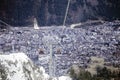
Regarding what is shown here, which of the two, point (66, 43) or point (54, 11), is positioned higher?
point (54, 11)

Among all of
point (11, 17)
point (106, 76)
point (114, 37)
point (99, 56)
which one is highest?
point (11, 17)

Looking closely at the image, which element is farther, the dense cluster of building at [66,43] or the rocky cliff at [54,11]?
the rocky cliff at [54,11]

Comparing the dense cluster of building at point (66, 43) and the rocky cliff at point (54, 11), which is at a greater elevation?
the rocky cliff at point (54, 11)

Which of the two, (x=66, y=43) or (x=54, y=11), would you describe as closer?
(x=66, y=43)

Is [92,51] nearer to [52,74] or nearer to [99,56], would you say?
[99,56]

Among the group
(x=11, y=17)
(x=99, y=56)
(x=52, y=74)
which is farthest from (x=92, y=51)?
(x=11, y=17)

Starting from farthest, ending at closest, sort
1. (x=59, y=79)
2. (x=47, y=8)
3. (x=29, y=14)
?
(x=47, y=8) → (x=29, y=14) → (x=59, y=79)

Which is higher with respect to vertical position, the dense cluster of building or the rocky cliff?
the rocky cliff

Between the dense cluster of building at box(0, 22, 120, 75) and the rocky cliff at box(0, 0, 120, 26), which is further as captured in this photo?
the rocky cliff at box(0, 0, 120, 26)
